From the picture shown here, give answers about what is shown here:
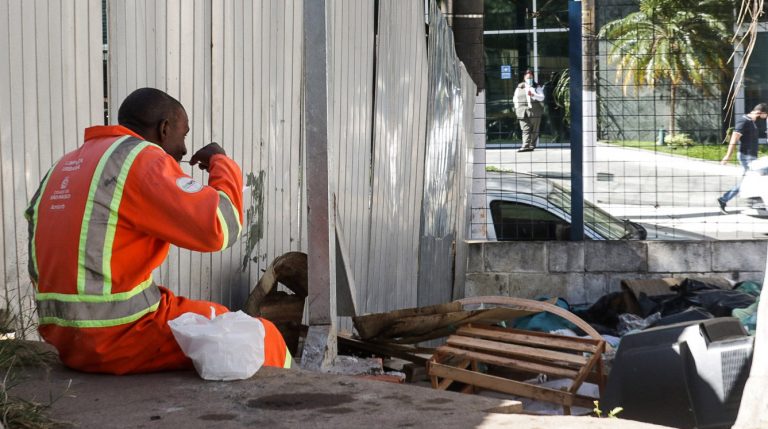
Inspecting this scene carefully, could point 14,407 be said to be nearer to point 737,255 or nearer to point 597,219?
point 597,219

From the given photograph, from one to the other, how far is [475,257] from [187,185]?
7.26 metres

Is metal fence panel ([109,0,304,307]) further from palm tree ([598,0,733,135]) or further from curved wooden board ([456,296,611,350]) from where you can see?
palm tree ([598,0,733,135])

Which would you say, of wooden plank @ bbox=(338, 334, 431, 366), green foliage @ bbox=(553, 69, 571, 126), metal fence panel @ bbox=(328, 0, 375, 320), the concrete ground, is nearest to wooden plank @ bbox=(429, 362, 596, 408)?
wooden plank @ bbox=(338, 334, 431, 366)

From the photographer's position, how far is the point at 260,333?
3412 mm

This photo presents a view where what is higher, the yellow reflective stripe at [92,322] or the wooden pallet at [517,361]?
the yellow reflective stripe at [92,322]

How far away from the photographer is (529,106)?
531 inches

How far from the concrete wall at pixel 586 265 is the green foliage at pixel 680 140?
1.55 m

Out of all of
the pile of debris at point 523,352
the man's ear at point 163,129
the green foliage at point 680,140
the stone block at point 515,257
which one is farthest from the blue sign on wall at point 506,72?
the man's ear at point 163,129

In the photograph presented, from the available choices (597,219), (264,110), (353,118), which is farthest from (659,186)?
(264,110)

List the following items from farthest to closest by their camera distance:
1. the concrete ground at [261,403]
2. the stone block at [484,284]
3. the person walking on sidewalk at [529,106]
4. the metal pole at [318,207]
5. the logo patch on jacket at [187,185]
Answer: the person walking on sidewalk at [529,106]
the stone block at [484,284]
the metal pole at [318,207]
the logo patch on jacket at [187,185]
the concrete ground at [261,403]

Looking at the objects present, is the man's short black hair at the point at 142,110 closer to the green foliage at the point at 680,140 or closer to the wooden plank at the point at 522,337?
the wooden plank at the point at 522,337

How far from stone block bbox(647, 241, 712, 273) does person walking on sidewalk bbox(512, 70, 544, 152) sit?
89.3 inches

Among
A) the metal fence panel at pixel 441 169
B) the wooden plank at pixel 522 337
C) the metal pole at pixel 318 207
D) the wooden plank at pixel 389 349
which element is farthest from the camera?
the metal fence panel at pixel 441 169

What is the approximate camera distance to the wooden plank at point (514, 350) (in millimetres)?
5836
